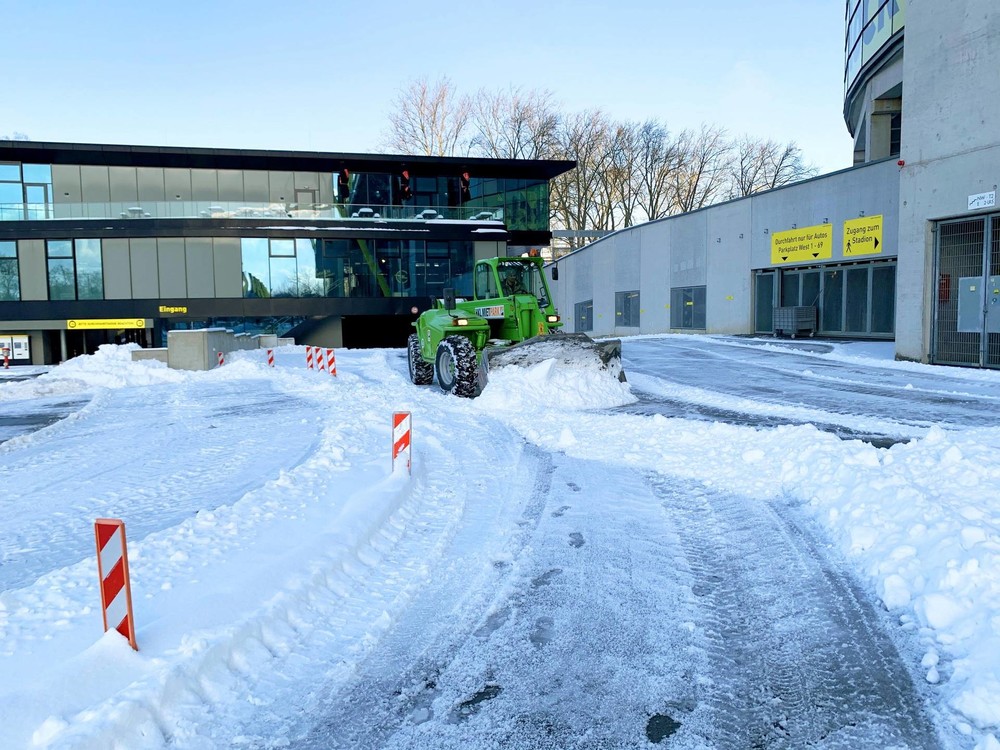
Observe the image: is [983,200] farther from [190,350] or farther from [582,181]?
[582,181]

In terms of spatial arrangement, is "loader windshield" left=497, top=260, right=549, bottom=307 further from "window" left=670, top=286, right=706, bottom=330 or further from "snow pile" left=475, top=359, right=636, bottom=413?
"window" left=670, top=286, right=706, bottom=330

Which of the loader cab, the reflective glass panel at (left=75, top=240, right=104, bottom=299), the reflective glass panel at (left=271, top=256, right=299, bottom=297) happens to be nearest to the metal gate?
the loader cab

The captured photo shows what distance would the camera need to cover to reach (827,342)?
2305 centimetres

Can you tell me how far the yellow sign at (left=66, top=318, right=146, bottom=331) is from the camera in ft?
107

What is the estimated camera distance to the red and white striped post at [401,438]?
23.7 ft

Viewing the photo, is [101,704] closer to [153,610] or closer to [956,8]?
[153,610]

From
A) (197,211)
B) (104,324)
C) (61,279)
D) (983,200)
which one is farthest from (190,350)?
(983,200)

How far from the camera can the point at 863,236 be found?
23.0m

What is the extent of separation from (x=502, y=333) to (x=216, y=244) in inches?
949

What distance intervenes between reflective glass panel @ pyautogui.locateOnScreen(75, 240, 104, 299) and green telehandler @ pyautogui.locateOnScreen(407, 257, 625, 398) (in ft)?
82.3

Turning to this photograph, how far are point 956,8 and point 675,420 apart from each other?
12.9m

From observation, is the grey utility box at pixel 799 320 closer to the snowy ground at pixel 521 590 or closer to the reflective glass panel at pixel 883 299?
the reflective glass panel at pixel 883 299

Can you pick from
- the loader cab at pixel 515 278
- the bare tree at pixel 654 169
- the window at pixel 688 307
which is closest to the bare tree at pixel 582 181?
the bare tree at pixel 654 169

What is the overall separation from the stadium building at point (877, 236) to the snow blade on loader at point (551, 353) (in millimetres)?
9560
